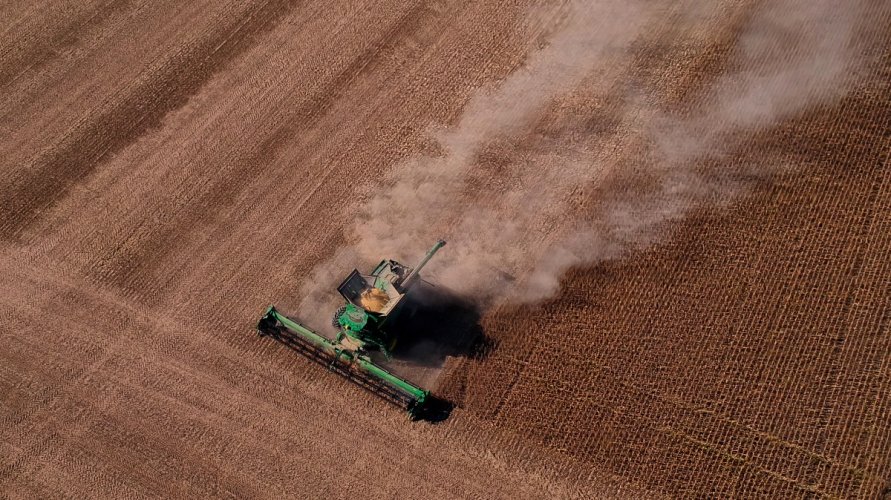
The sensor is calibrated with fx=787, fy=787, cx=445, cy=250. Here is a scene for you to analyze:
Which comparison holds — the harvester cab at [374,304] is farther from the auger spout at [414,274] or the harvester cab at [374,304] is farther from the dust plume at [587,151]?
the dust plume at [587,151]

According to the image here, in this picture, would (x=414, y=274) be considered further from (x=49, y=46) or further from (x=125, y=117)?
(x=49, y=46)

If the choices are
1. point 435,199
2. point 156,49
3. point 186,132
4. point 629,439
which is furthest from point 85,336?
point 629,439

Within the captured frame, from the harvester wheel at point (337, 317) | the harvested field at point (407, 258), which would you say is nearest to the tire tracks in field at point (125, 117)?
the harvested field at point (407, 258)

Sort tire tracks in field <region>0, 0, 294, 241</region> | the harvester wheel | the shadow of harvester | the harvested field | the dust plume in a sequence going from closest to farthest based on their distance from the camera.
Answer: the harvested field
the harvester wheel
the shadow of harvester
the dust plume
tire tracks in field <region>0, 0, 294, 241</region>

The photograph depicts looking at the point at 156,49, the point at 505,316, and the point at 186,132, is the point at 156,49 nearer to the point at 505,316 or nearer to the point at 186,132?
the point at 186,132

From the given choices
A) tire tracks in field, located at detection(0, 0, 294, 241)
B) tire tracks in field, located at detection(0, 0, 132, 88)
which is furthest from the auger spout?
tire tracks in field, located at detection(0, 0, 132, 88)

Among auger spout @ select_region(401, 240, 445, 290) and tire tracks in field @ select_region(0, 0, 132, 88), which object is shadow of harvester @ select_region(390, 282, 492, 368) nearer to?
auger spout @ select_region(401, 240, 445, 290)
